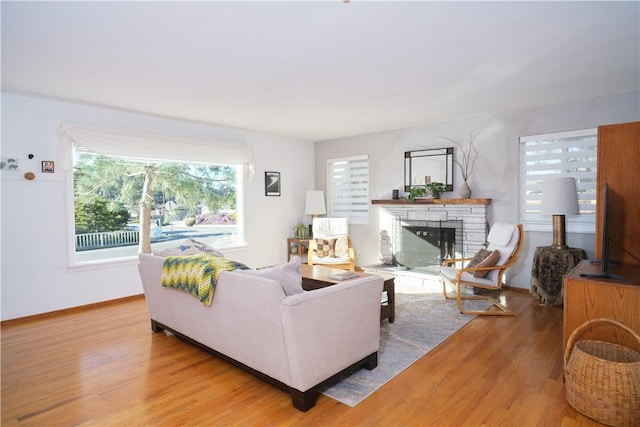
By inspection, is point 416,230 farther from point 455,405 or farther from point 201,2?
point 201,2

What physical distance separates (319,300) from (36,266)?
11.7 ft

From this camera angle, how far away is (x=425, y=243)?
561 centimetres

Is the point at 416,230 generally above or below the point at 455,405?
above

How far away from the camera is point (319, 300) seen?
218cm

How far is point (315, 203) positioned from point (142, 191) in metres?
2.80

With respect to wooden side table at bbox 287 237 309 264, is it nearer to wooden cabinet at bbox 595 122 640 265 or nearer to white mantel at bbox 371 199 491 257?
white mantel at bbox 371 199 491 257

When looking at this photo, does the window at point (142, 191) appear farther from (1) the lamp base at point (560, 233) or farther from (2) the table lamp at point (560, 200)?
(1) the lamp base at point (560, 233)

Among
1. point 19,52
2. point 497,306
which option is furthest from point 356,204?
point 19,52

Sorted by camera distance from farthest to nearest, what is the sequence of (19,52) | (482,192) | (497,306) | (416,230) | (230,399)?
1. (416,230)
2. (482,192)
3. (497,306)
4. (19,52)
5. (230,399)

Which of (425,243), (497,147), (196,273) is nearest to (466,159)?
(497,147)

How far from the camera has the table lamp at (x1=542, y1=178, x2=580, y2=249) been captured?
3.96 meters

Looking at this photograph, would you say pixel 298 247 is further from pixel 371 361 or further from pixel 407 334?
pixel 371 361

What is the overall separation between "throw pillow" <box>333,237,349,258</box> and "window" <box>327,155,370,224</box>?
0.90 metres

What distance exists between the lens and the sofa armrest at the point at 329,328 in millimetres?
2086
